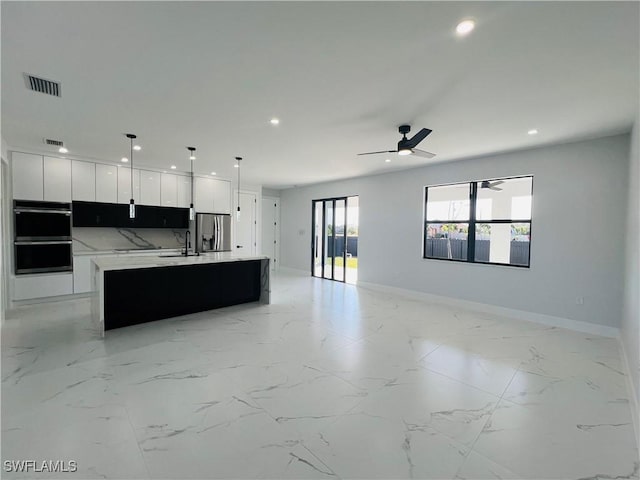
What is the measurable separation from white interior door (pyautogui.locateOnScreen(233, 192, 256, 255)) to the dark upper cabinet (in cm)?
149

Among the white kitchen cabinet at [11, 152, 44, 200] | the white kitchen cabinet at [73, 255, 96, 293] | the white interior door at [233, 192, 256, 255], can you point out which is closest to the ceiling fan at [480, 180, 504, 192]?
the white interior door at [233, 192, 256, 255]

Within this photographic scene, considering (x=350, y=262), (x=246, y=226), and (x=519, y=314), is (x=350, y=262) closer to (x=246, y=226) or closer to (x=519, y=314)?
(x=246, y=226)

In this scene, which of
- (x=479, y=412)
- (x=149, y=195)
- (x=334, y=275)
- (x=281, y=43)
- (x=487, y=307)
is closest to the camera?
(x=281, y=43)

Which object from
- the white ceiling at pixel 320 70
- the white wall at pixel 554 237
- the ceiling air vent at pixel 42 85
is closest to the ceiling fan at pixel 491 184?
the white wall at pixel 554 237

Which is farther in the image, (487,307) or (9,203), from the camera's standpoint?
(487,307)

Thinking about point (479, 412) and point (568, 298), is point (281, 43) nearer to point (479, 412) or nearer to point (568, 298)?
point (479, 412)

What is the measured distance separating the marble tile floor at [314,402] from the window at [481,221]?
155cm

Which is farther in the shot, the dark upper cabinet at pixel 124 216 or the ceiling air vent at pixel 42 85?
the dark upper cabinet at pixel 124 216

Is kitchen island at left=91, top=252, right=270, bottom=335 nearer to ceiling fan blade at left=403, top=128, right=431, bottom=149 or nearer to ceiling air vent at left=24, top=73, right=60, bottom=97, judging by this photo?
ceiling air vent at left=24, top=73, right=60, bottom=97

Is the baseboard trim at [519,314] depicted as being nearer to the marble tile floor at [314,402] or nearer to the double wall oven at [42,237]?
the marble tile floor at [314,402]

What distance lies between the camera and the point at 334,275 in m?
8.30

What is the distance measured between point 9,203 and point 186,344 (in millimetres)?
4287

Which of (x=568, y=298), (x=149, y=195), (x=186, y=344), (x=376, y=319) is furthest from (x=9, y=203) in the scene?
(x=568, y=298)

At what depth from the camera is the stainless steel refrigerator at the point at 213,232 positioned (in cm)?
721
